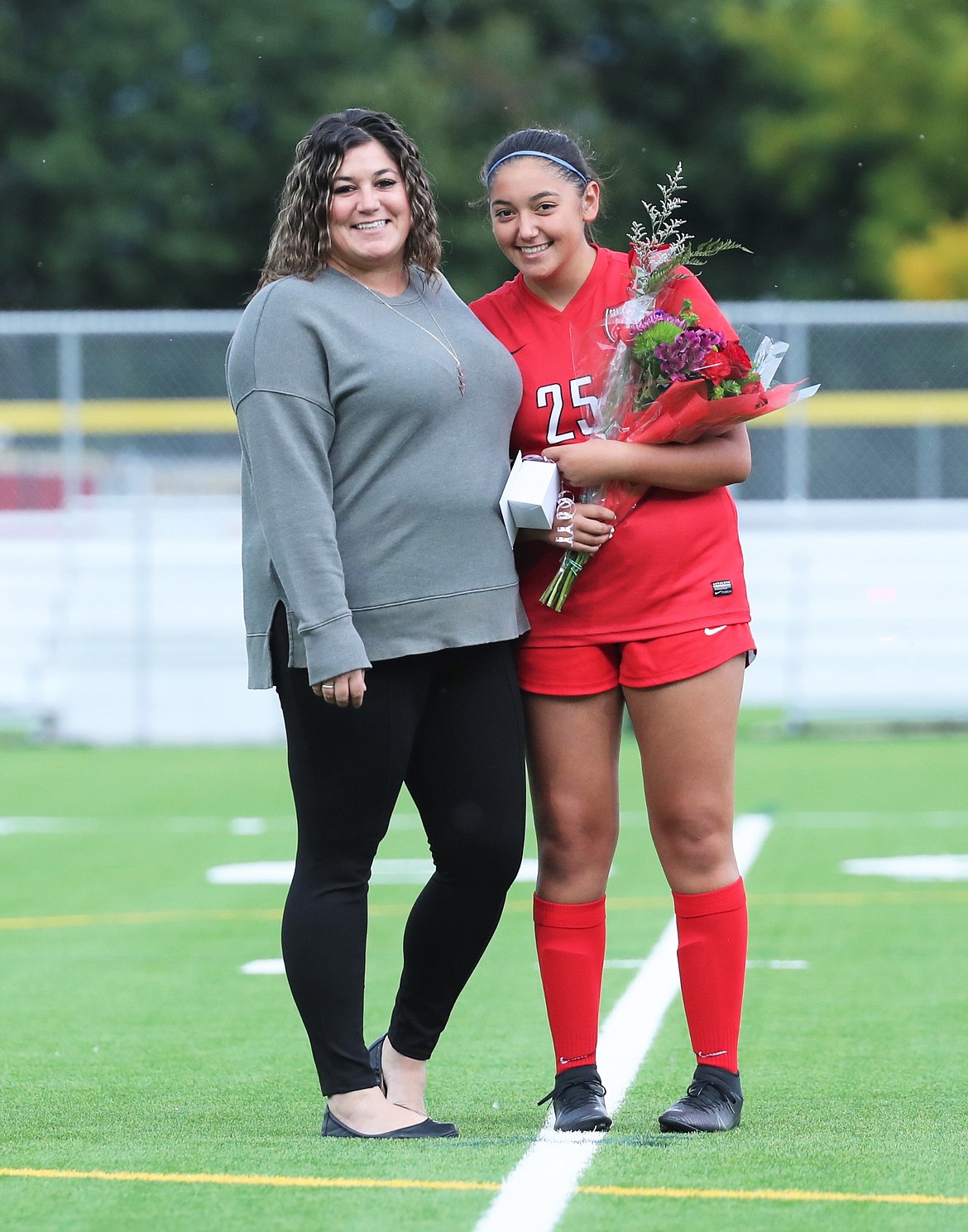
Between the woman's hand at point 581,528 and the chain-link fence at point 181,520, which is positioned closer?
the woman's hand at point 581,528

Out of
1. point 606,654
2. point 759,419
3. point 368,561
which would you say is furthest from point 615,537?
point 759,419

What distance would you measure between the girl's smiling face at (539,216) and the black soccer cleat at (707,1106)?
5.04 feet

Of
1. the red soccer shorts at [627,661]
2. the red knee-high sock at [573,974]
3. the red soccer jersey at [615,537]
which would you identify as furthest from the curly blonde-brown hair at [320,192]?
the red knee-high sock at [573,974]

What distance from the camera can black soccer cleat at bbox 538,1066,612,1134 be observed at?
3.59 m

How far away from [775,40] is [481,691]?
31385 millimetres

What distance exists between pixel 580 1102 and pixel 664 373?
136cm

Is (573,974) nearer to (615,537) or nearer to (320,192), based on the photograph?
(615,537)

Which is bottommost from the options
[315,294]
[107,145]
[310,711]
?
[310,711]

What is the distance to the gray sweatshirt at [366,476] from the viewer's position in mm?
3385

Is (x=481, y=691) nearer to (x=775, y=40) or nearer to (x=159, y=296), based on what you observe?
(x=159, y=296)

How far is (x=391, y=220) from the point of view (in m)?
3.57

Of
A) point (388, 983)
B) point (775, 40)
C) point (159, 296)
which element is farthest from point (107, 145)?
point (388, 983)

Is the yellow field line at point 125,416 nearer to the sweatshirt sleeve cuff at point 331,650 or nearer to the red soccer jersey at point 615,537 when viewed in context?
the red soccer jersey at point 615,537

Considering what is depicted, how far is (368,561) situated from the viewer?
3.49 m
